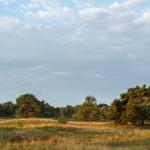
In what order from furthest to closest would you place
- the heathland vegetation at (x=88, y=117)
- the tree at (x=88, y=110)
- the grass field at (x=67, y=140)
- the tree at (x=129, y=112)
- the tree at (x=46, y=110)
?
the tree at (x=46, y=110)
the tree at (x=88, y=110)
the tree at (x=129, y=112)
the heathland vegetation at (x=88, y=117)
the grass field at (x=67, y=140)

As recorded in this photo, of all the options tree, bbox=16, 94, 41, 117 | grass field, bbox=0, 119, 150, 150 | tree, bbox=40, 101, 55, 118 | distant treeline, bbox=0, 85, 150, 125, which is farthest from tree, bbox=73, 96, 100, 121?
grass field, bbox=0, 119, 150, 150

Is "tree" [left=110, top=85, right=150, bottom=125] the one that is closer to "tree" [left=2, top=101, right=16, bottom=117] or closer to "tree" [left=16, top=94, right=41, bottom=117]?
"tree" [left=16, top=94, right=41, bottom=117]

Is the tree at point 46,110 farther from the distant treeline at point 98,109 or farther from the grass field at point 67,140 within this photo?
the grass field at point 67,140

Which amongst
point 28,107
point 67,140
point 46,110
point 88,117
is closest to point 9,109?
point 46,110

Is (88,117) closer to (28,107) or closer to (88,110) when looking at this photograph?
(88,110)

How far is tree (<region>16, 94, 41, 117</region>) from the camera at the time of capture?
102950 mm

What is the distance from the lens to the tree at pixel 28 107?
4053 inches

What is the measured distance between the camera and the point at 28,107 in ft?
339

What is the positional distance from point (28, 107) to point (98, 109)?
17.4 m

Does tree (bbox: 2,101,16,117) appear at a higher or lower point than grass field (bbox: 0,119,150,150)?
higher

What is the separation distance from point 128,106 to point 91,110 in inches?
760

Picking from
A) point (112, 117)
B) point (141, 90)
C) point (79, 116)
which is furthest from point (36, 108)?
point (112, 117)

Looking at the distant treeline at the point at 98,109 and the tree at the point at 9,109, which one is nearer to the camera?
the distant treeline at the point at 98,109

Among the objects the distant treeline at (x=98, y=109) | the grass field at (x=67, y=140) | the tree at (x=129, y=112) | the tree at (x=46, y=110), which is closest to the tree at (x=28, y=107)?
the distant treeline at (x=98, y=109)
